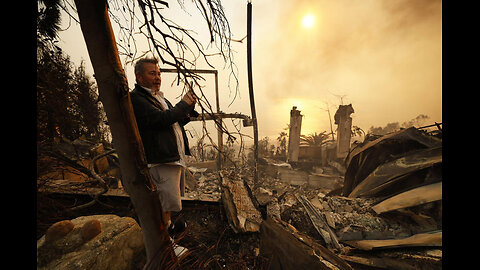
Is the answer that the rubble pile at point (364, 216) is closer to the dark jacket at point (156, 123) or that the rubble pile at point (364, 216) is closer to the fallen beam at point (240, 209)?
the fallen beam at point (240, 209)

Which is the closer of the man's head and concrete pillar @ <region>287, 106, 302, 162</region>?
the man's head

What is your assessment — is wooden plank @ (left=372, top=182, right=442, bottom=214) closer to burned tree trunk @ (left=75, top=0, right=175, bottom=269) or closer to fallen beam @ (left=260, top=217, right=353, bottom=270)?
fallen beam @ (left=260, top=217, right=353, bottom=270)

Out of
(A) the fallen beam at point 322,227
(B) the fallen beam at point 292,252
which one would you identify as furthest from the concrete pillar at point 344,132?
(B) the fallen beam at point 292,252

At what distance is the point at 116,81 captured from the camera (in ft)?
2.79

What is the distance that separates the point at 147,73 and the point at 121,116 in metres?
0.91

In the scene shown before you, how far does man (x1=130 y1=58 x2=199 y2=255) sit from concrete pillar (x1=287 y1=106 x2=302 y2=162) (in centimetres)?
918

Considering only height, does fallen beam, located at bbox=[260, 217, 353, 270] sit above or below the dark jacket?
below

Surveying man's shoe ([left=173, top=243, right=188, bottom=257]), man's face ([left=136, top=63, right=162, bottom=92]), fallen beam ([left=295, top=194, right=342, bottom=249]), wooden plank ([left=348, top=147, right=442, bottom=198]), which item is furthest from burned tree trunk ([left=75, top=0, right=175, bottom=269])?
wooden plank ([left=348, top=147, right=442, bottom=198])

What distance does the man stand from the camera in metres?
1.34

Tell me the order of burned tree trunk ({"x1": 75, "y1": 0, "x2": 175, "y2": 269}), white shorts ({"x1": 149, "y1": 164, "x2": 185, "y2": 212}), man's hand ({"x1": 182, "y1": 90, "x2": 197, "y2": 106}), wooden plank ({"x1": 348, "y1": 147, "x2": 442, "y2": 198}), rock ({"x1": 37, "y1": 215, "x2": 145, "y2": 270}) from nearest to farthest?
burned tree trunk ({"x1": 75, "y1": 0, "x2": 175, "y2": 269}), rock ({"x1": 37, "y1": 215, "x2": 145, "y2": 270}), man's hand ({"x1": 182, "y1": 90, "x2": 197, "y2": 106}), white shorts ({"x1": 149, "y1": 164, "x2": 185, "y2": 212}), wooden plank ({"x1": 348, "y1": 147, "x2": 442, "y2": 198})

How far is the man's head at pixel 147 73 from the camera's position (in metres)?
1.58

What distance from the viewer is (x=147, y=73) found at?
158 cm
